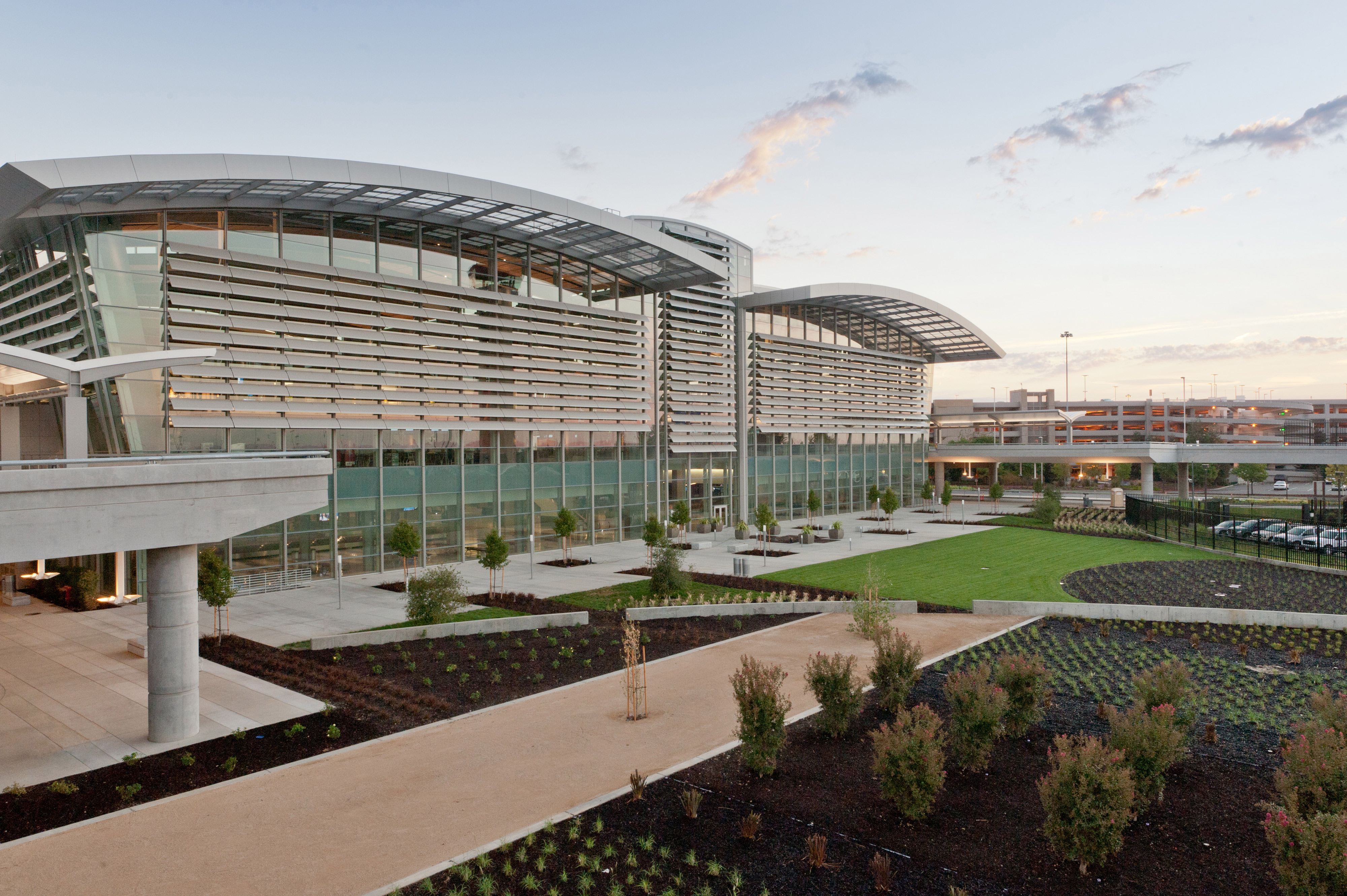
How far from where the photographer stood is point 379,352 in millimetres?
30406

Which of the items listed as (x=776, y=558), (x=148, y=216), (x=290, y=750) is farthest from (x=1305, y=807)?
(x=148, y=216)

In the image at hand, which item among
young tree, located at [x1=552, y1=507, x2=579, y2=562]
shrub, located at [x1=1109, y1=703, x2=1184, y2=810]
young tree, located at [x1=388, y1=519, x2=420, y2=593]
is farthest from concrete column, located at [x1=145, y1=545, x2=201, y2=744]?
young tree, located at [x1=552, y1=507, x2=579, y2=562]

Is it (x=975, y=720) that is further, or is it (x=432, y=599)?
(x=432, y=599)

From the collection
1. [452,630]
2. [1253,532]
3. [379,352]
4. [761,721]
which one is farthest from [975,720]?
[1253,532]

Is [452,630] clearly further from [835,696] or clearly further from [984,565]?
[984,565]

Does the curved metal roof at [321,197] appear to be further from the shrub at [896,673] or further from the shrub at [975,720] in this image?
the shrub at [975,720]

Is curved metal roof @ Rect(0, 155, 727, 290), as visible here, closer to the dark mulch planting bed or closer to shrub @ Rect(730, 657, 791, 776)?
the dark mulch planting bed

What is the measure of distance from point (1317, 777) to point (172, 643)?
50.3ft

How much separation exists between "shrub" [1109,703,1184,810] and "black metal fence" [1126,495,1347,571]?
84.1 ft

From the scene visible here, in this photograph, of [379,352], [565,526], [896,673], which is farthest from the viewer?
[565,526]

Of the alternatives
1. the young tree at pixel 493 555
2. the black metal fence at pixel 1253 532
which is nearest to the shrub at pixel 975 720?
the young tree at pixel 493 555

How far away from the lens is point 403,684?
640 inches

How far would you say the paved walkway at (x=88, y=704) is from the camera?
12.6 meters

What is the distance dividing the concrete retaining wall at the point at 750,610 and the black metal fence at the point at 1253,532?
18.7 metres
